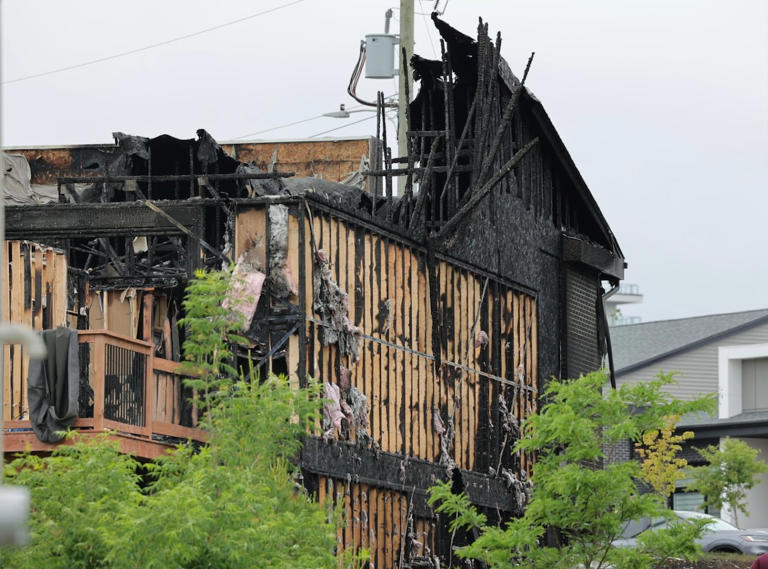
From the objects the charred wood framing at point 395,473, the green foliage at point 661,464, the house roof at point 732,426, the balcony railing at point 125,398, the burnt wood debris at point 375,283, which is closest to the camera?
the balcony railing at point 125,398

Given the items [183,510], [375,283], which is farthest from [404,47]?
[183,510]

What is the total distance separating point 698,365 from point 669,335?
5680 millimetres

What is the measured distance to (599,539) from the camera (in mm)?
17812

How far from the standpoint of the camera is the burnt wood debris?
1825cm

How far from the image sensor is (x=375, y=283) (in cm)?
2073

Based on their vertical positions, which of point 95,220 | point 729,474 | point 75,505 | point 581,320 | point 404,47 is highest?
point 404,47

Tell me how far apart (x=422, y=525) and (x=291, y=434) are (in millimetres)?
7274

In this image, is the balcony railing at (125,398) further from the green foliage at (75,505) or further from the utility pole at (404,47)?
the utility pole at (404,47)

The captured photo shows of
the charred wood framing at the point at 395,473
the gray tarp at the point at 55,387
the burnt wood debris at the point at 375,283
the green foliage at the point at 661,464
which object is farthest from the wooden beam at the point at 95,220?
the green foliage at the point at 661,464

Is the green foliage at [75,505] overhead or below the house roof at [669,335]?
below

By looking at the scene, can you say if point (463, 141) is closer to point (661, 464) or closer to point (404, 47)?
point (404, 47)

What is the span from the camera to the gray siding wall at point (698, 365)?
203 ft

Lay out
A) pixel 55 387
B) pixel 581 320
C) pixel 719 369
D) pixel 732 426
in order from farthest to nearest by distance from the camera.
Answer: pixel 719 369 < pixel 732 426 < pixel 581 320 < pixel 55 387

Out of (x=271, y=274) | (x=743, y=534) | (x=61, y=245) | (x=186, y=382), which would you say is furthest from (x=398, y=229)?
(x=743, y=534)
